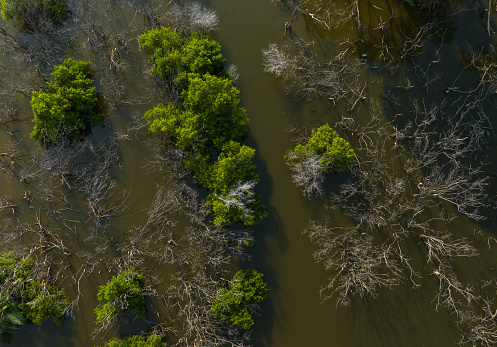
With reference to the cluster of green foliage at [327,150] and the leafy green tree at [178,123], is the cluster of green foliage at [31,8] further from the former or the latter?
the cluster of green foliage at [327,150]

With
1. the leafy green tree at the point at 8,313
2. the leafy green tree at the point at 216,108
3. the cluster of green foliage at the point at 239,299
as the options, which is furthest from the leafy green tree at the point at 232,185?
the leafy green tree at the point at 8,313

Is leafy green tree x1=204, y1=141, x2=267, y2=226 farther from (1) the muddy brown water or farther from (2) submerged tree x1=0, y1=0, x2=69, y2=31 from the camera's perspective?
(2) submerged tree x1=0, y1=0, x2=69, y2=31

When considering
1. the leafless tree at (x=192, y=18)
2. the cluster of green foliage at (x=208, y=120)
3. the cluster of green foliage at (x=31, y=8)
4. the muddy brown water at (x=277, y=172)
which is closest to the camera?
the cluster of green foliage at (x=208, y=120)

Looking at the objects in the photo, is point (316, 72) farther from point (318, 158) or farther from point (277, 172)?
point (277, 172)

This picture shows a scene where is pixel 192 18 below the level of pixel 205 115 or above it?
above

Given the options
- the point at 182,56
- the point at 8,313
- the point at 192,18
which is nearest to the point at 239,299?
the point at 8,313

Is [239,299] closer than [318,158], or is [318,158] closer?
[239,299]

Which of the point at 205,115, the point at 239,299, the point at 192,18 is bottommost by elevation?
the point at 239,299
